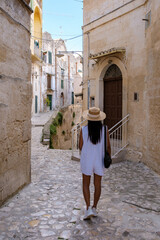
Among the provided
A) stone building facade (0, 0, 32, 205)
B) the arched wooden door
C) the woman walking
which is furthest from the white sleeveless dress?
the arched wooden door

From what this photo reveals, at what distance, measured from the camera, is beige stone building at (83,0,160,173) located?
6.00 metres

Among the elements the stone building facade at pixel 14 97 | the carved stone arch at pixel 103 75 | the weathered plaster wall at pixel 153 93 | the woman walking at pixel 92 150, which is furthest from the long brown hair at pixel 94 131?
the carved stone arch at pixel 103 75

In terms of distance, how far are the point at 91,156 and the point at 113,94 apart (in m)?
5.94

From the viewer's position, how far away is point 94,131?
3.08 m

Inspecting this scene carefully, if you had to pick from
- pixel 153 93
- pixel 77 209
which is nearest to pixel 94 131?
pixel 77 209

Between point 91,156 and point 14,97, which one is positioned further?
point 14,97

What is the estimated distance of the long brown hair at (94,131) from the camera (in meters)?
3.07

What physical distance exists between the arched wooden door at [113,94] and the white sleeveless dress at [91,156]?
5439mm

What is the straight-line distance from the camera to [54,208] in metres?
3.54

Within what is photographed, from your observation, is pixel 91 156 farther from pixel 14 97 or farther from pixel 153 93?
pixel 153 93

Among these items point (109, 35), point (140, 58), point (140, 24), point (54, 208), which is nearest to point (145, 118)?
point (140, 58)

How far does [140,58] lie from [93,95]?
9.74 feet

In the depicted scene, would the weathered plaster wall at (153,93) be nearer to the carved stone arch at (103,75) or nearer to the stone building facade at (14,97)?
the carved stone arch at (103,75)

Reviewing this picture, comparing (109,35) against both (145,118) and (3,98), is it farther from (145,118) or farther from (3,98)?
(3,98)
